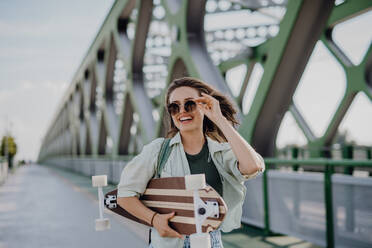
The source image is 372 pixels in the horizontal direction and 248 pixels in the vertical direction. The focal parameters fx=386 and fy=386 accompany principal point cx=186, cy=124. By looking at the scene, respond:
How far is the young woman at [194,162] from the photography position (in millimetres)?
1722

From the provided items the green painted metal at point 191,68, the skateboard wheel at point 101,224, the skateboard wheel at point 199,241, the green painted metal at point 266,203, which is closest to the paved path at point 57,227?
the green painted metal at point 266,203

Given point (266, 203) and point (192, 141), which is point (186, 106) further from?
point (266, 203)

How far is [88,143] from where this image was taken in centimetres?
2862

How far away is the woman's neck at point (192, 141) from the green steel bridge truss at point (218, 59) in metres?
4.22

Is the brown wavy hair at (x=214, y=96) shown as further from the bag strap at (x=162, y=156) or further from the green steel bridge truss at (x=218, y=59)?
the green steel bridge truss at (x=218, y=59)

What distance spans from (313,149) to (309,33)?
32.7ft

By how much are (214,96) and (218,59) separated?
19.1 m

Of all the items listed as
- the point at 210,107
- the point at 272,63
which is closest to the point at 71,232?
the point at 272,63

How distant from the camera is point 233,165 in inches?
70.1

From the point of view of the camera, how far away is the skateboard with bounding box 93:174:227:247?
1.44m

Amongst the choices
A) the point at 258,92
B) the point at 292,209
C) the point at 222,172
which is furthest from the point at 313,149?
the point at 222,172

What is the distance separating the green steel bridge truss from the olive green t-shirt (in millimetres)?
4291

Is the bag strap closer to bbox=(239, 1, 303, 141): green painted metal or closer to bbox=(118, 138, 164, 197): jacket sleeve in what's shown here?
bbox=(118, 138, 164, 197): jacket sleeve

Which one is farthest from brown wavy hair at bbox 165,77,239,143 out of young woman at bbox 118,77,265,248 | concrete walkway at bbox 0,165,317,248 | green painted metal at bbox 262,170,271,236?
green painted metal at bbox 262,170,271,236
